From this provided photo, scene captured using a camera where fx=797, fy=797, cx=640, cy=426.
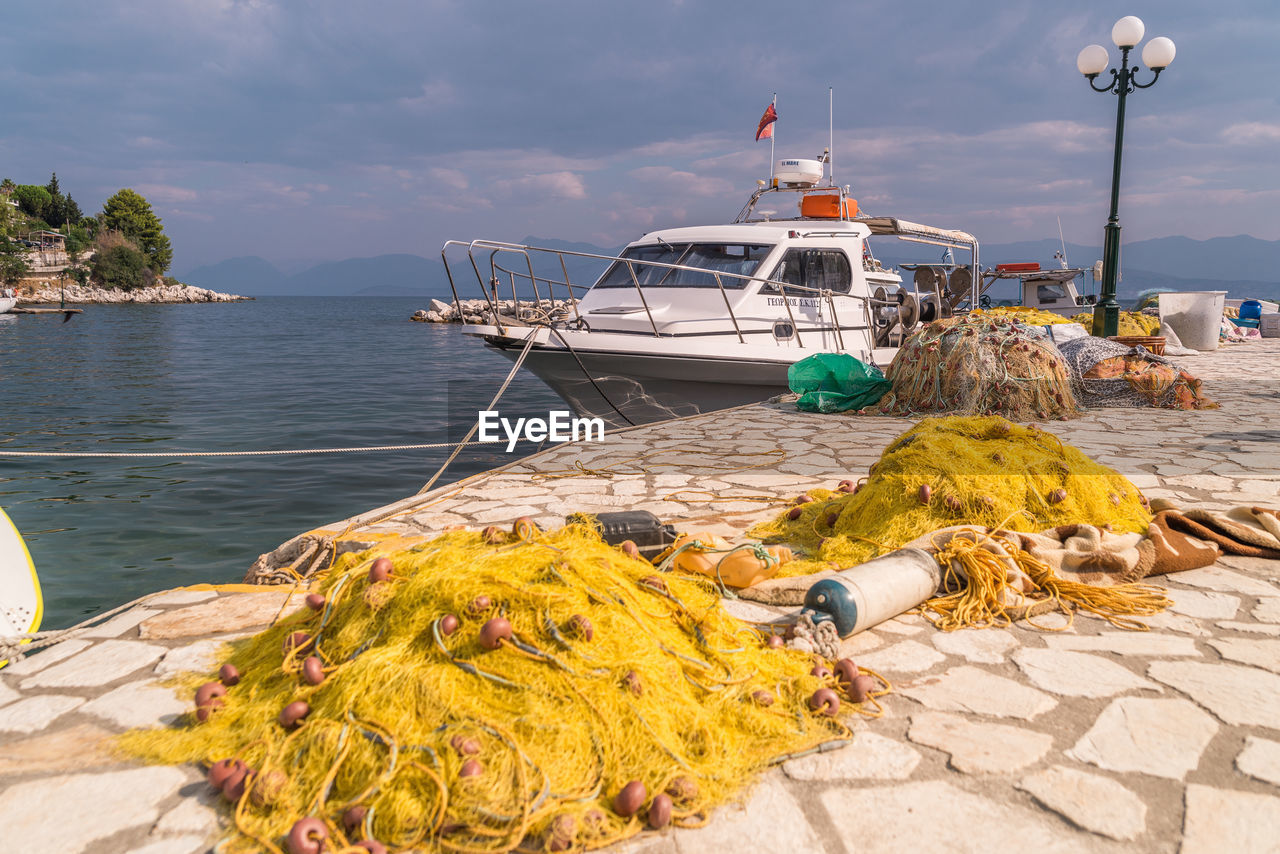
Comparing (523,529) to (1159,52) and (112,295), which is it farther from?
(112,295)

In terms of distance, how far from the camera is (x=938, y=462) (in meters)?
3.73

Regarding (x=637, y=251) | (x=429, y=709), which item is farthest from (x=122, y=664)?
(x=637, y=251)

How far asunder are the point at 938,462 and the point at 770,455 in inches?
102

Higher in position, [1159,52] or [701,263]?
[1159,52]

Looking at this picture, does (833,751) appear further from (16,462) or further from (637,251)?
(16,462)

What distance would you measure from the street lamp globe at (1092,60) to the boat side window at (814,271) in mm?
5308

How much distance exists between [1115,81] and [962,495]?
11157 mm

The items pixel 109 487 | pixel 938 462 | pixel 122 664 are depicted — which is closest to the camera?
pixel 122 664

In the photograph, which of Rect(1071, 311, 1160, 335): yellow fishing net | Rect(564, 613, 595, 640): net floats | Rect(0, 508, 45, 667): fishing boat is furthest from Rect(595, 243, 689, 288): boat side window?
Rect(1071, 311, 1160, 335): yellow fishing net

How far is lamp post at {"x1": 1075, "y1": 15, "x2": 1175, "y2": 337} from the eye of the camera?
11250 mm

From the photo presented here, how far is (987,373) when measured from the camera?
26.1 feet

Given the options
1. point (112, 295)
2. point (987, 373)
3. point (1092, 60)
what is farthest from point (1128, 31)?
point (112, 295)

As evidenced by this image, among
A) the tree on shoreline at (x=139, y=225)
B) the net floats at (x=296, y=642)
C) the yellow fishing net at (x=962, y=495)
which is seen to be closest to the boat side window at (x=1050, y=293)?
the yellow fishing net at (x=962, y=495)

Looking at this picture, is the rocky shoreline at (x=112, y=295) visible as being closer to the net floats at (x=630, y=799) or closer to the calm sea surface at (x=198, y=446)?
the calm sea surface at (x=198, y=446)
